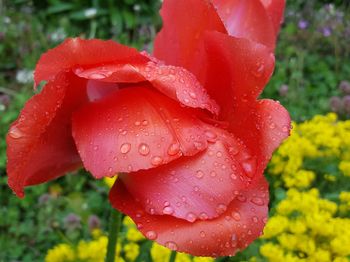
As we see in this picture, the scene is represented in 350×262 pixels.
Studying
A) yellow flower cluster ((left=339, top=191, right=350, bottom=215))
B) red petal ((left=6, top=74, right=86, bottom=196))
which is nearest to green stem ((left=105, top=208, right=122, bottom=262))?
red petal ((left=6, top=74, right=86, bottom=196))

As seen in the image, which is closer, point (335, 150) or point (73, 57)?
point (73, 57)

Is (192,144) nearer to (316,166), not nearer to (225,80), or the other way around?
(225,80)

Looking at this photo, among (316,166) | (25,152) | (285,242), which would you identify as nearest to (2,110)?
(316,166)

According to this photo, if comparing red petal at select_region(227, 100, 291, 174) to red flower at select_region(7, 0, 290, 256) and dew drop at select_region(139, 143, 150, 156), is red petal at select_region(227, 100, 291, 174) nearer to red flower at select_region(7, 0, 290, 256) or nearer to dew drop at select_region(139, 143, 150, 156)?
red flower at select_region(7, 0, 290, 256)

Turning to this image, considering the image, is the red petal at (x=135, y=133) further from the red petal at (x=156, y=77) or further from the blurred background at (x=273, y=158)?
the blurred background at (x=273, y=158)

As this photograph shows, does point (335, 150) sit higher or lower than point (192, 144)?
lower

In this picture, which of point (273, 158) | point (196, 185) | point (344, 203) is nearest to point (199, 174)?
point (196, 185)
